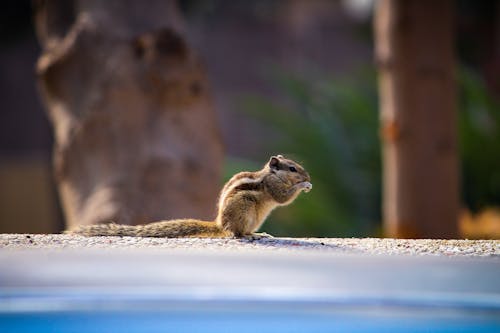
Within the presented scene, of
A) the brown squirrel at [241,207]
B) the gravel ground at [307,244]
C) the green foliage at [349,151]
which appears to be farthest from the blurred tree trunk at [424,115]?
the gravel ground at [307,244]

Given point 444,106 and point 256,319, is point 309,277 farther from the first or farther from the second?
point 444,106

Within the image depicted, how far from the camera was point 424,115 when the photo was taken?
6.54 m

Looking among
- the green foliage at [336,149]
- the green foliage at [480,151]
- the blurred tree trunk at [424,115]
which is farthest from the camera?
the green foliage at [336,149]

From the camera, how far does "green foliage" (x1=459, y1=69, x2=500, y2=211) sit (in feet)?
29.1

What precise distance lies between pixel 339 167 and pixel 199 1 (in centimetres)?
368

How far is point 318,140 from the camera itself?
9258mm

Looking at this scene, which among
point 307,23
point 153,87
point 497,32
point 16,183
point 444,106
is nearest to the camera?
point 153,87

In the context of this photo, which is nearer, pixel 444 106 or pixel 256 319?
pixel 256 319

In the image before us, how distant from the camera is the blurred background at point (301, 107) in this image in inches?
353

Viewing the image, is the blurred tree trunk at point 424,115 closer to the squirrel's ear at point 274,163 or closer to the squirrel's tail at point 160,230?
the squirrel's ear at point 274,163

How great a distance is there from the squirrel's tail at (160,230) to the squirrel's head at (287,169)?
16.4 inches

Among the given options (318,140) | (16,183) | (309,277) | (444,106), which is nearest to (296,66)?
(16,183)

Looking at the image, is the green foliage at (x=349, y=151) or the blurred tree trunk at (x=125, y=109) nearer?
the blurred tree trunk at (x=125, y=109)

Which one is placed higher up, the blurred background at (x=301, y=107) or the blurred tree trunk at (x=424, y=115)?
the blurred background at (x=301, y=107)
